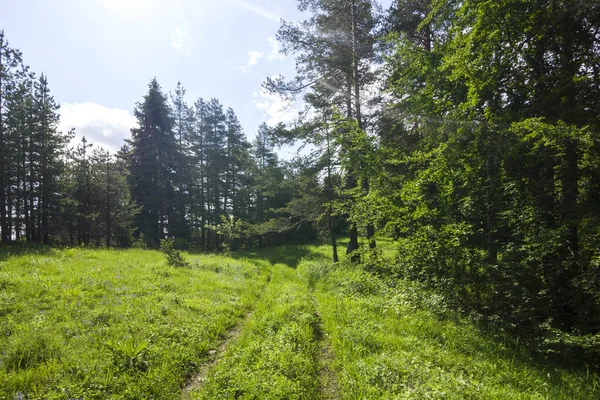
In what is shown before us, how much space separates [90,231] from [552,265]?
34.7 m

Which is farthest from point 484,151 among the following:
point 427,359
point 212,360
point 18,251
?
point 18,251

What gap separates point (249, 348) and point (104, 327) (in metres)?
3.42

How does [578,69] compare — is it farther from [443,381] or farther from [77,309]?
[77,309]

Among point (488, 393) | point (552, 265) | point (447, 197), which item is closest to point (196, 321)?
point (488, 393)

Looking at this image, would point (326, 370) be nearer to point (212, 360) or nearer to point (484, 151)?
point (212, 360)

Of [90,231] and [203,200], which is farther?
[203,200]

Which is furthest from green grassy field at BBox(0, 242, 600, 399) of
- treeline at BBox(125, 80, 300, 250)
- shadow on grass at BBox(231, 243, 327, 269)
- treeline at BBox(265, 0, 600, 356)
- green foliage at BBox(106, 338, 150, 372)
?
treeline at BBox(125, 80, 300, 250)

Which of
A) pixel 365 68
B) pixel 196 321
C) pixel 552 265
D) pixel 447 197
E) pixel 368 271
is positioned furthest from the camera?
pixel 365 68

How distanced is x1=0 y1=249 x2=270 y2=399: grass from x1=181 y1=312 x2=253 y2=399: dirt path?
0.14m

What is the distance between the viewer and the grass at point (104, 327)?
3.86 metres

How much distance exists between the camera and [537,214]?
5.65m

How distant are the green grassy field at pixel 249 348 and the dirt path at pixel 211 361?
4cm

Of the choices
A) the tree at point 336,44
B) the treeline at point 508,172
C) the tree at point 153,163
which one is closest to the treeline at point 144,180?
the tree at point 153,163

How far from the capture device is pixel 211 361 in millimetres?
4977
